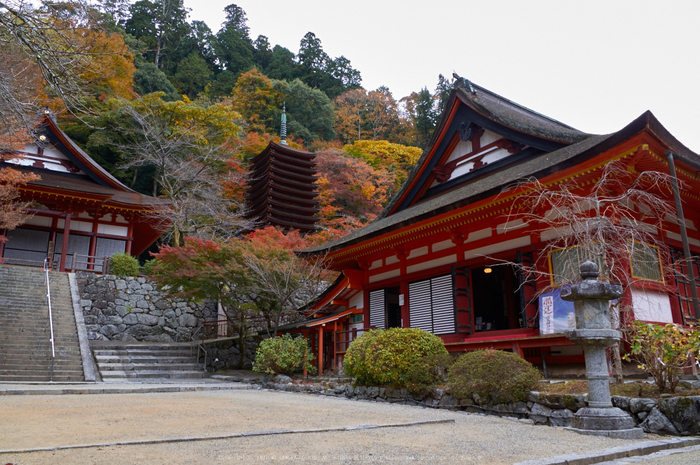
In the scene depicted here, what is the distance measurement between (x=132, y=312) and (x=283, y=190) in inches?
416

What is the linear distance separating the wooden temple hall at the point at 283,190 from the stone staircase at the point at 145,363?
11.1 meters

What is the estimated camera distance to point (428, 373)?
29.3 feet

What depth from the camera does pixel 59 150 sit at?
2445 cm

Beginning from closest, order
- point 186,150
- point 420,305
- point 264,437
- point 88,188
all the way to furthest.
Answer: point 264,437, point 420,305, point 88,188, point 186,150

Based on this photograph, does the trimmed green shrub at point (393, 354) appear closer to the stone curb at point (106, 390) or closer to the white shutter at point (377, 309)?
the white shutter at point (377, 309)

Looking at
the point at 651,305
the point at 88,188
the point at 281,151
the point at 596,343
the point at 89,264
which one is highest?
the point at 281,151

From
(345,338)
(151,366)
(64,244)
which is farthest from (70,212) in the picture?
(345,338)

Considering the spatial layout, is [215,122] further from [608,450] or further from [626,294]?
[608,450]

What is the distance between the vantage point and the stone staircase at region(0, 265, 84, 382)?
12.5m

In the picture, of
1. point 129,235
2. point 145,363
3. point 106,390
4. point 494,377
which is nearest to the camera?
point 494,377

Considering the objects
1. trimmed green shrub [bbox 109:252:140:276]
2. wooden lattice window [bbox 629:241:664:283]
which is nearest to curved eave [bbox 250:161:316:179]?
trimmed green shrub [bbox 109:252:140:276]

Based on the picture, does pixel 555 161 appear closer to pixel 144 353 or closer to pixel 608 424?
pixel 608 424

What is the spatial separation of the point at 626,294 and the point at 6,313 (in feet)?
57.4

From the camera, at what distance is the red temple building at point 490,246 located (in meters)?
8.31
